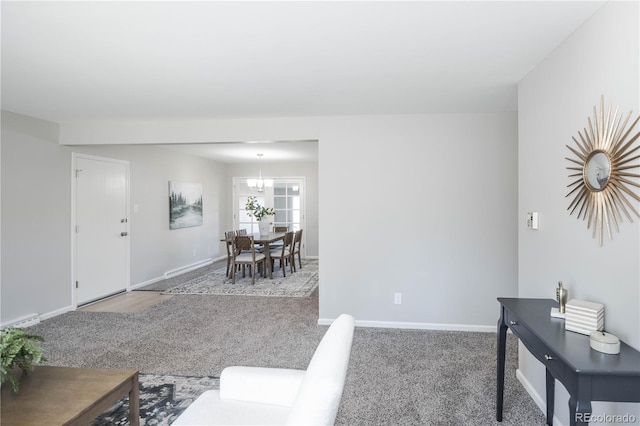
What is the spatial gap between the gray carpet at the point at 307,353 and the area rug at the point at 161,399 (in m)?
0.13

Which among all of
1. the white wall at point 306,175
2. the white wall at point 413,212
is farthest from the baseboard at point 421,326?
the white wall at point 306,175

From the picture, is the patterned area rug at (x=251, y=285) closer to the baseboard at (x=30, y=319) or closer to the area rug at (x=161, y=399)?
the baseboard at (x=30, y=319)

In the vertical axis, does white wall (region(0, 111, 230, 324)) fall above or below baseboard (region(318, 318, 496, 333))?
above

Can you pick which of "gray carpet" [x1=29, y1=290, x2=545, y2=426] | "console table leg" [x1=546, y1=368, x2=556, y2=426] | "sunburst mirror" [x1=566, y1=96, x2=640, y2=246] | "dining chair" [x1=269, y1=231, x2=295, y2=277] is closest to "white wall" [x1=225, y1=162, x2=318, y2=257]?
"dining chair" [x1=269, y1=231, x2=295, y2=277]

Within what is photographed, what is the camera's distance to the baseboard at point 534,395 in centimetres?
217

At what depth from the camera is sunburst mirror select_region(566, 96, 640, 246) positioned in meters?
1.58

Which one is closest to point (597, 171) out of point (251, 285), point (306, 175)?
point (251, 285)

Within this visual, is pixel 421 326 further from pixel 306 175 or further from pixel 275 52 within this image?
pixel 306 175

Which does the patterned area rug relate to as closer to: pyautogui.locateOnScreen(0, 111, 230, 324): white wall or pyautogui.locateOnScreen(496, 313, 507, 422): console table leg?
pyautogui.locateOnScreen(0, 111, 230, 324): white wall

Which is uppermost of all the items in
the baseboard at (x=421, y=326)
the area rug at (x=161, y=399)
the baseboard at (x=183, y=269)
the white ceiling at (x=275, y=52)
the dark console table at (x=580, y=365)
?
the white ceiling at (x=275, y=52)

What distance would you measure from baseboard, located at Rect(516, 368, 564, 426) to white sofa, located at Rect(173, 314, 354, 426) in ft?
5.12

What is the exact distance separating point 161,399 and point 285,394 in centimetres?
130

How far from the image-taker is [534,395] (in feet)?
8.14

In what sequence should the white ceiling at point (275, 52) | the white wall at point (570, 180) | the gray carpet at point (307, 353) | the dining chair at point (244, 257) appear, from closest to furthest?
1. the white wall at point (570, 180)
2. the white ceiling at point (275, 52)
3. the gray carpet at point (307, 353)
4. the dining chair at point (244, 257)
